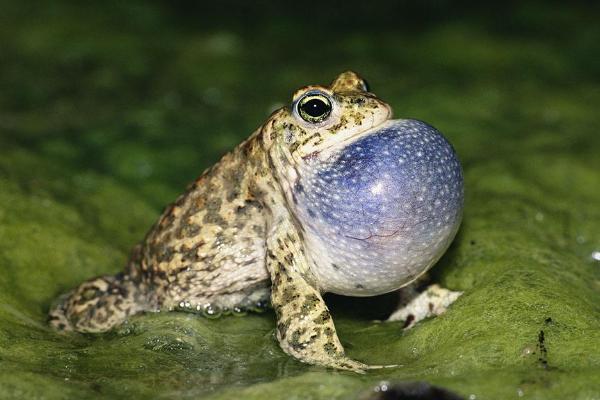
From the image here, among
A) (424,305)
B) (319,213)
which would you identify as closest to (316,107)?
(319,213)

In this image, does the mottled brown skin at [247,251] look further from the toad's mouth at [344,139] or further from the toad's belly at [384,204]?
the toad's belly at [384,204]

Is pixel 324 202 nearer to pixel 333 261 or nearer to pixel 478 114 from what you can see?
pixel 333 261

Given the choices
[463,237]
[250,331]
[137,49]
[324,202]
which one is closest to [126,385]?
[250,331]

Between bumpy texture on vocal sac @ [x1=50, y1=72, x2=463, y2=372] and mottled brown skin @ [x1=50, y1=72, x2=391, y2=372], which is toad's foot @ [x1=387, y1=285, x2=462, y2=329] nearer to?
bumpy texture on vocal sac @ [x1=50, y1=72, x2=463, y2=372]

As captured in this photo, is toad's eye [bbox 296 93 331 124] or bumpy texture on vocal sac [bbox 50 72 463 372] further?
toad's eye [bbox 296 93 331 124]

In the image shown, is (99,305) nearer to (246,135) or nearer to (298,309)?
(298,309)

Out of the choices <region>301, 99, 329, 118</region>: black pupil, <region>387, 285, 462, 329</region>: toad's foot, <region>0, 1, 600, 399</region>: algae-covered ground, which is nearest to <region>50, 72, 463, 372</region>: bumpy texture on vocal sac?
<region>301, 99, 329, 118</region>: black pupil
